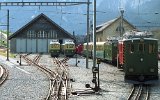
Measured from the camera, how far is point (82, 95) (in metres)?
19.0

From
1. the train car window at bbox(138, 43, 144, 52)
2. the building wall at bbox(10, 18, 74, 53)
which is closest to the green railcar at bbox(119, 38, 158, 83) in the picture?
the train car window at bbox(138, 43, 144, 52)

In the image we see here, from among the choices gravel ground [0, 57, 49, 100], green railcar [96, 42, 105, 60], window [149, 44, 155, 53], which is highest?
window [149, 44, 155, 53]

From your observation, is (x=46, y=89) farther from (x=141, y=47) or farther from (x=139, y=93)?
(x=141, y=47)

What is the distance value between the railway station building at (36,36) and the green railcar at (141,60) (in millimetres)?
59703

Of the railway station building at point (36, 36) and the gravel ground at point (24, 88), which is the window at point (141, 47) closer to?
the gravel ground at point (24, 88)

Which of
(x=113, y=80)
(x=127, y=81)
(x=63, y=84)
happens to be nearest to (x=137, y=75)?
(x=127, y=81)

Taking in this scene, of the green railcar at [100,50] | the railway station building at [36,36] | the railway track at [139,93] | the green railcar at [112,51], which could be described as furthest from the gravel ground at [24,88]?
the railway station building at [36,36]

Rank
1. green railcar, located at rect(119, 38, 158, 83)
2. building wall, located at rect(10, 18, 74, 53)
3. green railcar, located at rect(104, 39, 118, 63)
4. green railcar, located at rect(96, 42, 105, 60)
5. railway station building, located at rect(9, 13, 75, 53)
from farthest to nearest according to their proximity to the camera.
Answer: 1. building wall, located at rect(10, 18, 74, 53)
2. railway station building, located at rect(9, 13, 75, 53)
3. green railcar, located at rect(96, 42, 105, 60)
4. green railcar, located at rect(104, 39, 118, 63)
5. green railcar, located at rect(119, 38, 158, 83)

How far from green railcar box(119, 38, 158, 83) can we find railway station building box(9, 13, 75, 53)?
196ft

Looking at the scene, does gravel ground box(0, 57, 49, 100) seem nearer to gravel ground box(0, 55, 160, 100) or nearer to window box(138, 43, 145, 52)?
gravel ground box(0, 55, 160, 100)

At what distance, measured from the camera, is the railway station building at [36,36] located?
83.3m

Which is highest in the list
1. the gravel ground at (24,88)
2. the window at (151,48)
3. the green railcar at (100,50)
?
the window at (151,48)

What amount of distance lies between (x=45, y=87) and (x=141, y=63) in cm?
555

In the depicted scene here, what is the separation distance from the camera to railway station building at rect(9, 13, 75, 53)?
3280 inches
